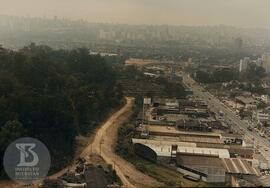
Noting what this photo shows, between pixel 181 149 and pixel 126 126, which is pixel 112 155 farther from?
pixel 126 126

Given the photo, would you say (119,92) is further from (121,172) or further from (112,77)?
(121,172)

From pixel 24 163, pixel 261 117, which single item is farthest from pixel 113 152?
pixel 261 117

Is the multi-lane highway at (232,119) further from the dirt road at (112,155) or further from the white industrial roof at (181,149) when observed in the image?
the dirt road at (112,155)

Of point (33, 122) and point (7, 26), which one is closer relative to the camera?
point (33, 122)

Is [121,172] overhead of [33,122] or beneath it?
beneath

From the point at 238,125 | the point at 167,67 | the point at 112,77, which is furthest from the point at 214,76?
the point at 238,125

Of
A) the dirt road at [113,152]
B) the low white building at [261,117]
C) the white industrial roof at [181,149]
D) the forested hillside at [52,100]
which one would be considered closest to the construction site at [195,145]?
the white industrial roof at [181,149]

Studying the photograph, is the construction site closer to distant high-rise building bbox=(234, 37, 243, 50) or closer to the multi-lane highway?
the multi-lane highway

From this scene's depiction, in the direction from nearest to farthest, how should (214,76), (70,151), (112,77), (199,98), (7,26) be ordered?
1. (70,151)
2. (112,77)
3. (199,98)
4. (214,76)
5. (7,26)
